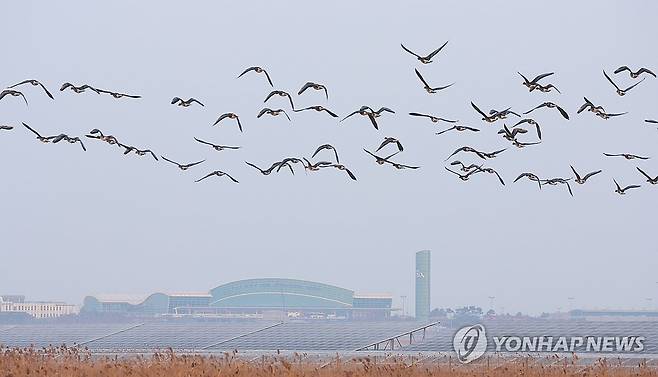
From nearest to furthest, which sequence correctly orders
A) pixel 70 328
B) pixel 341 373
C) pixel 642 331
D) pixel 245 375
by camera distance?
1. pixel 245 375
2. pixel 341 373
3. pixel 642 331
4. pixel 70 328

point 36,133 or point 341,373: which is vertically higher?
point 36,133

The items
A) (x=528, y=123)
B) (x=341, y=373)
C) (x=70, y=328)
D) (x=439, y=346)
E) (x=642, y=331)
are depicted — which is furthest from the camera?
(x=70, y=328)

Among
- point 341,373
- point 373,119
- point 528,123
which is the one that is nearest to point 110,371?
point 341,373

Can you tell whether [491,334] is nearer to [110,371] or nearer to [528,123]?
[528,123]

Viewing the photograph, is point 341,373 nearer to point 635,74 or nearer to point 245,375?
point 245,375

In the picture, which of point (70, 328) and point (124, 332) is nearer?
point (124, 332)

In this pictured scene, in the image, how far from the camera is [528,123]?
121ft

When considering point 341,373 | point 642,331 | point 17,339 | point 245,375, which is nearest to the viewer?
point 245,375

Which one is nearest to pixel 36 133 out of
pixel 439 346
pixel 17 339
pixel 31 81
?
pixel 31 81

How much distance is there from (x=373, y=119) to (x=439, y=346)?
3502 cm

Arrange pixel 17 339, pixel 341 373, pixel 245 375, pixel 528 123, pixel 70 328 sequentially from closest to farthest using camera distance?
pixel 245 375, pixel 341 373, pixel 528 123, pixel 17 339, pixel 70 328

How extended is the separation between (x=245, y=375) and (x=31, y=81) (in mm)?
9940

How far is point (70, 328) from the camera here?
3873 inches

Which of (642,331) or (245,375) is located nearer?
(245,375)
